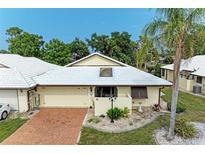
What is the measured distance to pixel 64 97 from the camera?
18641 mm

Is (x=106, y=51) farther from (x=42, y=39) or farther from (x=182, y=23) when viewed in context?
(x=182, y=23)

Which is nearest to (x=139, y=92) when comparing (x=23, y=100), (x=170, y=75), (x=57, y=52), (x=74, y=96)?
(x=74, y=96)

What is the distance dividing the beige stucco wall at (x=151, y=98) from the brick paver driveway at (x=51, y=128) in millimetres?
4755

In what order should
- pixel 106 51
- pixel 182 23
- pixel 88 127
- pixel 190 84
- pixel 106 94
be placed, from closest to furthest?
pixel 182 23
pixel 88 127
pixel 106 94
pixel 190 84
pixel 106 51

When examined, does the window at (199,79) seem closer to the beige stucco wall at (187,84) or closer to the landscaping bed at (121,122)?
the beige stucco wall at (187,84)

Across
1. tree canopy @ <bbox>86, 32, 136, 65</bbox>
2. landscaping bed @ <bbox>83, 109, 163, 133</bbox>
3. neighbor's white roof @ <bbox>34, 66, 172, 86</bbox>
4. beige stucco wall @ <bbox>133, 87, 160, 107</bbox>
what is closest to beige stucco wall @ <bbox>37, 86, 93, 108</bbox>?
neighbor's white roof @ <bbox>34, 66, 172, 86</bbox>

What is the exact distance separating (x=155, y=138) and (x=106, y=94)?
7.27 m

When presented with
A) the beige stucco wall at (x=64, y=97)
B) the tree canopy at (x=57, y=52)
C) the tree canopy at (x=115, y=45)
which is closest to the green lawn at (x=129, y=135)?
the beige stucco wall at (x=64, y=97)

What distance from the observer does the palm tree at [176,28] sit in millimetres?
10205

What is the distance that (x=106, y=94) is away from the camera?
60.4 ft

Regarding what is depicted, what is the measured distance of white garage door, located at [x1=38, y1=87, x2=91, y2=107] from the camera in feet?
60.6

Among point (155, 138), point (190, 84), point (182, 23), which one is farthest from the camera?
point (190, 84)

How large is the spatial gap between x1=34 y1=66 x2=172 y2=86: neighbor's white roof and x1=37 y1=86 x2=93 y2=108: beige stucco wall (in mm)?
772
